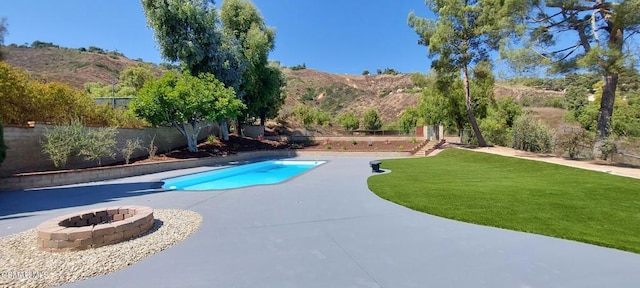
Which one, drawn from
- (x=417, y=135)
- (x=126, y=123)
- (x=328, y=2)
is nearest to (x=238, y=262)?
(x=126, y=123)

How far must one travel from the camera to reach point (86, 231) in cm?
397

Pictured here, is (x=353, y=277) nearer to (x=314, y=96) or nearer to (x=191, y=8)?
(x=191, y=8)

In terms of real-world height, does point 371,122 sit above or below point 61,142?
below

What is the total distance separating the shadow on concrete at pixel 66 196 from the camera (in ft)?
21.4

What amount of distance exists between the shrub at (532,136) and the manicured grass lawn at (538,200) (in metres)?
6.34

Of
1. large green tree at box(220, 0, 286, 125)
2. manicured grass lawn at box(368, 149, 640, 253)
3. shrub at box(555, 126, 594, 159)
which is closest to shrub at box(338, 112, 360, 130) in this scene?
large green tree at box(220, 0, 286, 125)

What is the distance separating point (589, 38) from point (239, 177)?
609 inches

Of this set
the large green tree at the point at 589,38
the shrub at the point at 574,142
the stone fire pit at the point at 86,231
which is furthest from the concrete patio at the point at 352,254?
the shrub at the point at 574,142

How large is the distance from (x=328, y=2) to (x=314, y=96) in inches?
1603

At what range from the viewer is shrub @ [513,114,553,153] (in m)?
16.3

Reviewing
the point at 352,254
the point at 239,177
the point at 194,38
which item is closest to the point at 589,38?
the point at 352,254

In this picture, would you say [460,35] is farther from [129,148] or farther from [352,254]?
[352,254]

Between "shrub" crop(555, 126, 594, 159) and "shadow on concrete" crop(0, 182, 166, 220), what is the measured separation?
16.5m

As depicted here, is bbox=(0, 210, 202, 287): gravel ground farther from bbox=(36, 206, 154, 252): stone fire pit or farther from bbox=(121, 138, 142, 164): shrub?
bbox=(121, 138, 142, 164): shrub
